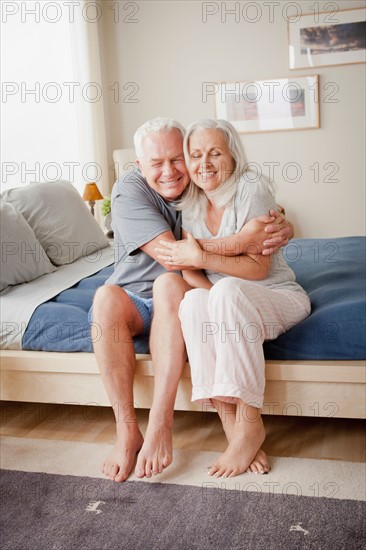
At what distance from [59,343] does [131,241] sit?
1.52ft

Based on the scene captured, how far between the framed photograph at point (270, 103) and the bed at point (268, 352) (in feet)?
7.66

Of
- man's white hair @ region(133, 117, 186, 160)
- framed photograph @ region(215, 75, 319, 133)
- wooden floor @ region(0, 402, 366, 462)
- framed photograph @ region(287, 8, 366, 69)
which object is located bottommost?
wooden floor @ region(0, 402, 366, 462)

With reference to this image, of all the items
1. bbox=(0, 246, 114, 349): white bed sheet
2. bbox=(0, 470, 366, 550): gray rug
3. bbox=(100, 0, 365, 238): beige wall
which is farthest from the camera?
bbox=(100, 0, 365, 238): beige wall

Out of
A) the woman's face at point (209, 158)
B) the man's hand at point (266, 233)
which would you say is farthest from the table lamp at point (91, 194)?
the man's hand at point (266, 233)

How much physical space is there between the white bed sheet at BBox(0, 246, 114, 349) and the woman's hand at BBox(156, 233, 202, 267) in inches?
23.1

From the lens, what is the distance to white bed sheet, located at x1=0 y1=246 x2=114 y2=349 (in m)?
2.50

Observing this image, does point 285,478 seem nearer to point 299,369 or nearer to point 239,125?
point 299,369

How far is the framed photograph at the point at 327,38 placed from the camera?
486 centimetres

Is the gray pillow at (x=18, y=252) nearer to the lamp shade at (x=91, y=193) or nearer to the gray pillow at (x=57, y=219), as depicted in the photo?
the gray pillow at (x=57, y=219)

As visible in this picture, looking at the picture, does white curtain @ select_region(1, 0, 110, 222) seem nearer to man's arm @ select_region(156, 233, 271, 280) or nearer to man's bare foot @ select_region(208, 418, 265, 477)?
man's arm @ select_region(156, 233, 271, 280)

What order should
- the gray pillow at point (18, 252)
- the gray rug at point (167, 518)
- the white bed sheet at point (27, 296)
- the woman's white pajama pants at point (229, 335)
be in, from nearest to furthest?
the gray rug at point (167, 518), the woman's white pajama pants at point (229, 335), the white bed sheet at point (27, 296), the gray pillow at point (18, 252)

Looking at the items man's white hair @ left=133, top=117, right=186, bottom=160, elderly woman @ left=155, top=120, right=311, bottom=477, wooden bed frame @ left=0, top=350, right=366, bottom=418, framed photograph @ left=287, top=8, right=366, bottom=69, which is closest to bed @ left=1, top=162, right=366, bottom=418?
wooden bed frame @ left=0, top=350, right=366, bottom=418

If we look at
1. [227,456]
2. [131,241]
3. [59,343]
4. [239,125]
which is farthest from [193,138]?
[239,125]

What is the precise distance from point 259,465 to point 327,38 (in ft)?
12.4
